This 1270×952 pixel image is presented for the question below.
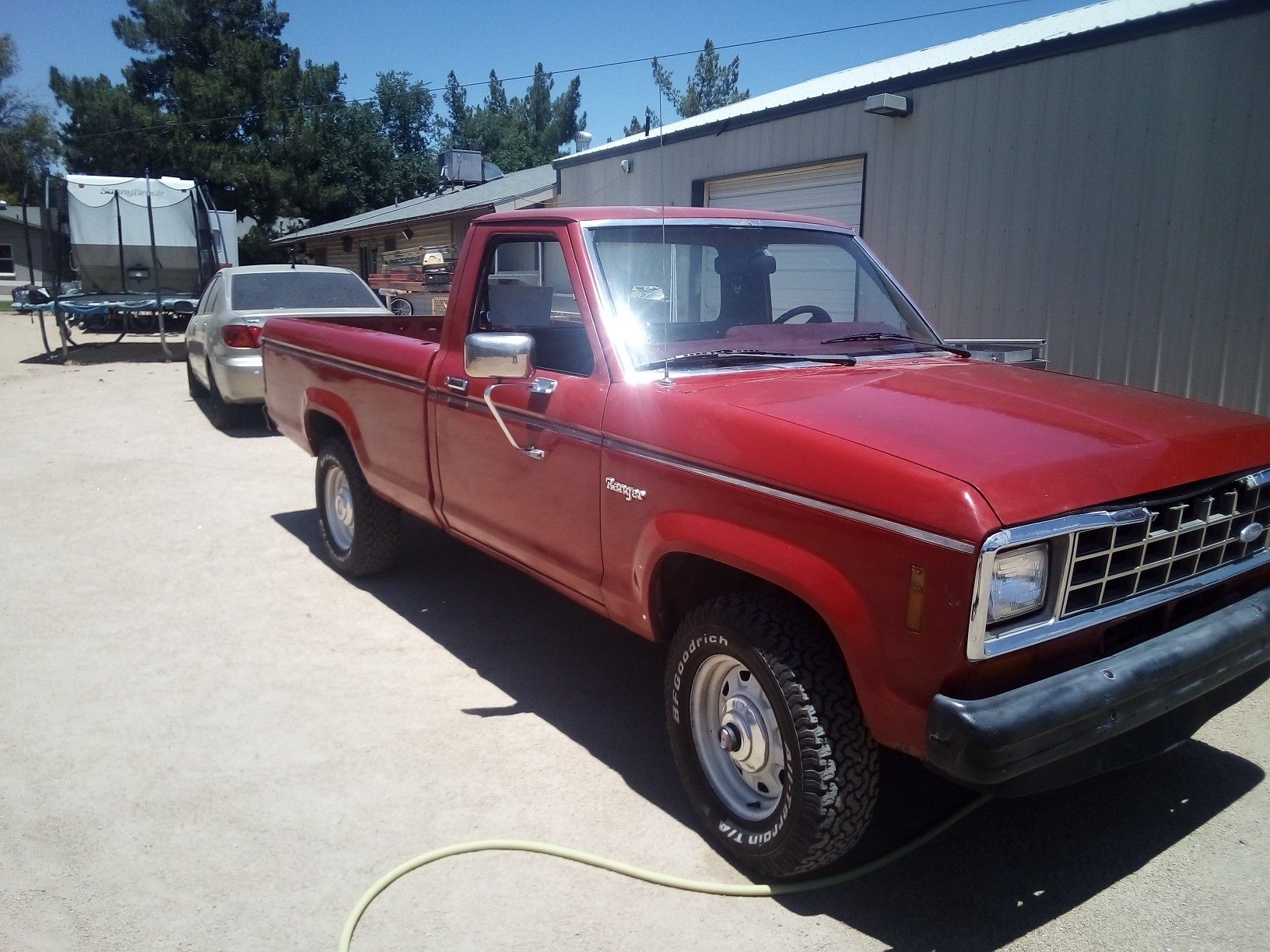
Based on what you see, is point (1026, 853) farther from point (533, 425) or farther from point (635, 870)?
Result: point (533, 425)

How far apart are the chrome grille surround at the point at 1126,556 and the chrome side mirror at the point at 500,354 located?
179 centimetres

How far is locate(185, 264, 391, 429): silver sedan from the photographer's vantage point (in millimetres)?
9945

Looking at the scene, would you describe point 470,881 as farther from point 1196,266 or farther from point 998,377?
point 1196,266

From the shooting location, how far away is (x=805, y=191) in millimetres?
10047

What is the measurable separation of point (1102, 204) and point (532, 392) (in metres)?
5.67

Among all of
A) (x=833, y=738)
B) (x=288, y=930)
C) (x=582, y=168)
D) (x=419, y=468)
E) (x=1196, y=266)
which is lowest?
(x=288, y=930)

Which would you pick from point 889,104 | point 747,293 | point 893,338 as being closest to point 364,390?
point 747,293

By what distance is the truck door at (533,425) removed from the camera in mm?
3461

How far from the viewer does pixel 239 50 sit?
136 ft

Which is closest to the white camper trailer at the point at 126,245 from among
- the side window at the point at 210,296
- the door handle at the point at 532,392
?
the side window at the point at 210,296

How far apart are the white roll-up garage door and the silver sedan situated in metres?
4.01

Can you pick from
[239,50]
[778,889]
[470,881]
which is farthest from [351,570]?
[239,50]

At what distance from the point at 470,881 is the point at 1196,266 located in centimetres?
646

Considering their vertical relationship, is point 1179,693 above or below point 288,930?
above
